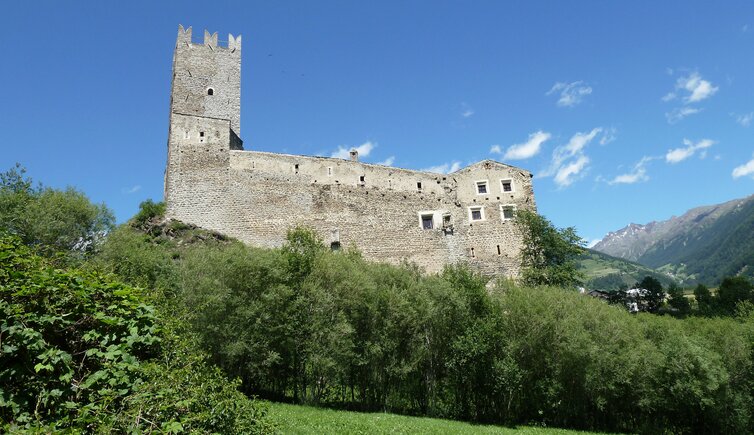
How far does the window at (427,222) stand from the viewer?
46.3 meters

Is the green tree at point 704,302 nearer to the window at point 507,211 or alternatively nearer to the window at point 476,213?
the window at point 507,211

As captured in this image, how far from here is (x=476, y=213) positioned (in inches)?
1864

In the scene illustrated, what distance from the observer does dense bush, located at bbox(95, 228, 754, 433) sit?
2336cm

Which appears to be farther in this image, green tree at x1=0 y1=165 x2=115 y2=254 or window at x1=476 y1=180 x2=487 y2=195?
window at x1=476 y1=180 x2=487 y2=195

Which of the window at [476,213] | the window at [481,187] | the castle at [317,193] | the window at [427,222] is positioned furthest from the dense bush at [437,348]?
the window at [481,187]

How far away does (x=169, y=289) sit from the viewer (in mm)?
21906

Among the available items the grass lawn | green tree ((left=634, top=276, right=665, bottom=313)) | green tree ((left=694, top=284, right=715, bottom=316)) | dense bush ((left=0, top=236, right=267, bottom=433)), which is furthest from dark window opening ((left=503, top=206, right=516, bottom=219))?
dense bush ((left=0, top=236, right=267, bottom=433))

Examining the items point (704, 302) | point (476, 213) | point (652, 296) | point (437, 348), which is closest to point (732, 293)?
point (704, 302)

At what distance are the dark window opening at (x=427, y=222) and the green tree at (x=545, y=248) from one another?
8284mm

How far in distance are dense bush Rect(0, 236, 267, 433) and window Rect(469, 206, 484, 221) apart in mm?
A: 42042

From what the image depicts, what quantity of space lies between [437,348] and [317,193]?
2162 cm

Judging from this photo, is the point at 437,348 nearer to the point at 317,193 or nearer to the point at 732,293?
the point at 317,193

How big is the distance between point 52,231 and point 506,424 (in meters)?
27.2

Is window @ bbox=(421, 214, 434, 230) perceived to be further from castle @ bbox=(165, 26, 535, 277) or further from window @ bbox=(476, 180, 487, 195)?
window @ bbox=(476, 180, 487, 195)
